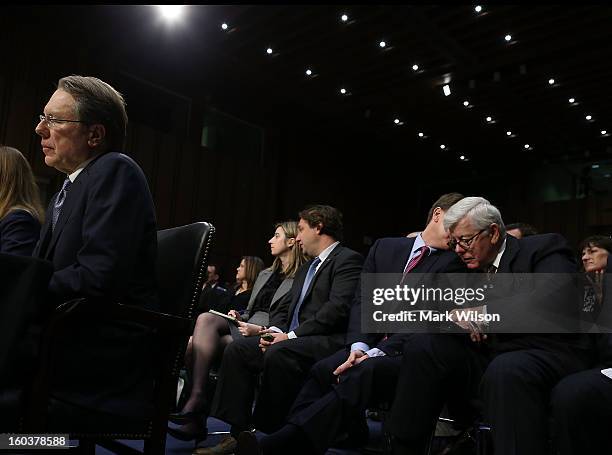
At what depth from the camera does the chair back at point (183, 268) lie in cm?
173

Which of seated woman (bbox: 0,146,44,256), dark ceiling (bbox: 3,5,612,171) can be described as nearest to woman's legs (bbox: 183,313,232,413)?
seated woman (bbox: 0,146,44,256)

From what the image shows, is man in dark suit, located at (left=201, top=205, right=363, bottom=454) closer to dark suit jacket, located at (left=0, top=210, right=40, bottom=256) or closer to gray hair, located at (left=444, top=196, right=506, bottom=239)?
gray hair, located at (left=444, top=196, right=506, bottom=239)

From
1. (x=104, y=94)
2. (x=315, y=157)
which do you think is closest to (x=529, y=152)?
(x=315, y=157)

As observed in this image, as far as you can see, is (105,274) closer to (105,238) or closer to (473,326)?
(105,238)

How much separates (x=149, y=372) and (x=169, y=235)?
1.65 ft

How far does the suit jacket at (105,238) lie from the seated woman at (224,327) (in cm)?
136

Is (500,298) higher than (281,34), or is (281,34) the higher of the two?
(281,34)

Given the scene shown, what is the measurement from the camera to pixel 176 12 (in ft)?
24.6

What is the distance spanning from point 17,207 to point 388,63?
749cm

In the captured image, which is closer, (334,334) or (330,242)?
(334,334)

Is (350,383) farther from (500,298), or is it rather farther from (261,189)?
(261,189)

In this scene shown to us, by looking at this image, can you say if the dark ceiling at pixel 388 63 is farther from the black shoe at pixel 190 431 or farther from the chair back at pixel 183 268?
the chair back at pixel 183 268

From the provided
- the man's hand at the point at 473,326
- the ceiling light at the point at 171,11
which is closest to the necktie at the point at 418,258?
the man's hand at the point at 473,326

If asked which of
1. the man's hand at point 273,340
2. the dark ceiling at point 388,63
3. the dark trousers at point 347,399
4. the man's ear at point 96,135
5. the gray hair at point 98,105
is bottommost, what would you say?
the dark trousers at point 347,399
